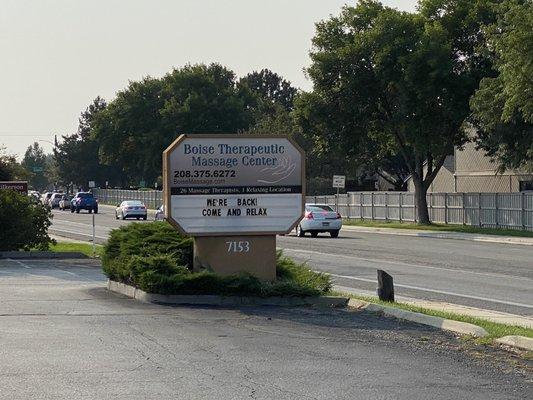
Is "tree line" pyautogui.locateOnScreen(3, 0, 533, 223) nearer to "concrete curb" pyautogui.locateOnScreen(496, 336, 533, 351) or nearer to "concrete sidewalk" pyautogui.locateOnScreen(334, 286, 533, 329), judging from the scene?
"concrete sidewalk" pyautogui.locateOnScreen(334, 286, 533, 329)

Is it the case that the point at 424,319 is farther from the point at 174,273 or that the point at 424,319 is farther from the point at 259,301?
the point at 174,273

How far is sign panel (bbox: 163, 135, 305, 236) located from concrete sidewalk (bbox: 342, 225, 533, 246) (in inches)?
973

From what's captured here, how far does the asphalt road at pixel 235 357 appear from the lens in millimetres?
9711

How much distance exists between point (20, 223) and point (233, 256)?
16058 mm

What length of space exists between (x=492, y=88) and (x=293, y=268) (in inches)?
1207

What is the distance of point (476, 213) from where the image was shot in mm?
55625

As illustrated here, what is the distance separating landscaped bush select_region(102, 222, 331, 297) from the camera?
17.3 metres

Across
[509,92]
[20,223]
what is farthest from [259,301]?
[509,92]

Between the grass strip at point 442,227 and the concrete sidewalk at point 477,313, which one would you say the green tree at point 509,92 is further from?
the concrete sidewalk at point 477,313

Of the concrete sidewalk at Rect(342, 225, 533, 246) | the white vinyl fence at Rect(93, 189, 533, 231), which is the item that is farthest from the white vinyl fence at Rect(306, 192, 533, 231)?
the concrete sidewalk at Rect(342, 225, 533, 246)

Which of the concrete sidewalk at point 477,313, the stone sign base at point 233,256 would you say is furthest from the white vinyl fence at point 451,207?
the stone sign base at point 233,256

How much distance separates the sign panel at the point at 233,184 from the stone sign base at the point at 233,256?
159mm

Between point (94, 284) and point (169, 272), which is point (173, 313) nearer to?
point (169, 272)

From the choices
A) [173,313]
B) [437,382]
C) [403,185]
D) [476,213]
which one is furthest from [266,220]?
[403,185]
